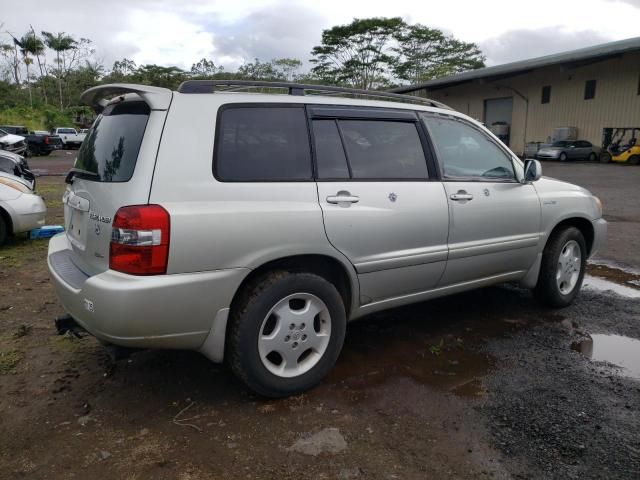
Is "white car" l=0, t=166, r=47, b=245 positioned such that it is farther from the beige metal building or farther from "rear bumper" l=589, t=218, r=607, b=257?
the beige metal building

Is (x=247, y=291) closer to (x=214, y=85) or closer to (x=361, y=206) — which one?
(x=361, y=206)

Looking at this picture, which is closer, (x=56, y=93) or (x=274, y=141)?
(x=274, y=141)

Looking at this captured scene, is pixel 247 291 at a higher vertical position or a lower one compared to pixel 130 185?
lower

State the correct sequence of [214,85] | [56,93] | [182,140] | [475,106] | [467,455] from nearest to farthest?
[467,455]
[182,140]
[214,85]
[475,106]
[56,93]

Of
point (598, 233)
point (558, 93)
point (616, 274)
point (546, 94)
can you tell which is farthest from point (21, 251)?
point (546, 94)

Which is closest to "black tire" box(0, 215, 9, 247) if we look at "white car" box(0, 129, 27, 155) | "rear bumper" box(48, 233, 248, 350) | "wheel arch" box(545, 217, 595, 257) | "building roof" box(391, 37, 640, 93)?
"rear bumper" box(48, 233, 248, 350)

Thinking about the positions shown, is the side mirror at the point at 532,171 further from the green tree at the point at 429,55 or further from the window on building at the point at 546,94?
the green tree at the point at 429,55

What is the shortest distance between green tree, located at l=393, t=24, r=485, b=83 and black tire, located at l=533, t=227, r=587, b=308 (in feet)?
148

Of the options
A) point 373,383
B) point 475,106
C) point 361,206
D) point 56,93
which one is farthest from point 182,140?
point 56,93

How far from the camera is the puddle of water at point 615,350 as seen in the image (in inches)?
142

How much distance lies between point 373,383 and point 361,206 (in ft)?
3.66

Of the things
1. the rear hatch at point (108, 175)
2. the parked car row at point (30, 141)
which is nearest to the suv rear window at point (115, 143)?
the rear hatch at point (108, 175)

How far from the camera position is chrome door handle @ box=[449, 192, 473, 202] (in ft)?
12.2

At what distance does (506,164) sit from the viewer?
429 cm
